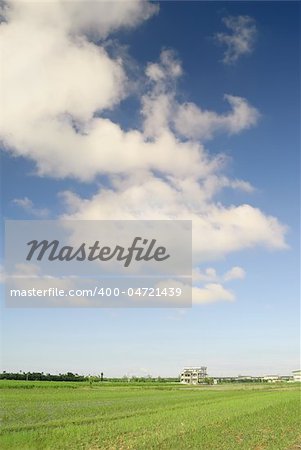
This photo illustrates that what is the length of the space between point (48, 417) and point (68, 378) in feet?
415

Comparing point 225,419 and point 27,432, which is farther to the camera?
point 225,419

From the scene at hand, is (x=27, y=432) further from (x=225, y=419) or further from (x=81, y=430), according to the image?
(x=225, y=419)

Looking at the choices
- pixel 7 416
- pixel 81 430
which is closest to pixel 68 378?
pixel 7 416

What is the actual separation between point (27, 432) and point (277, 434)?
599 inches

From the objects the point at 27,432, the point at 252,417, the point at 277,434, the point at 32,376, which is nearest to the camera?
the point at 27,432

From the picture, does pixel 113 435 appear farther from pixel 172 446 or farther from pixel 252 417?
pixel 252 417

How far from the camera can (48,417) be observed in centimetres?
3409

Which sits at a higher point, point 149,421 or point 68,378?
point 149,421

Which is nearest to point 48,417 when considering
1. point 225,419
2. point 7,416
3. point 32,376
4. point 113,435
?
point 7,416

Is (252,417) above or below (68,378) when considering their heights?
above

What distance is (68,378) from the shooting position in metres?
153

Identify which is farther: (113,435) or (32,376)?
(32,376)

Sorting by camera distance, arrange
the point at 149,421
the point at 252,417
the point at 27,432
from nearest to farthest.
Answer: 1. the point at 27,432
2. the point at 149,421
3. the point at 252,417

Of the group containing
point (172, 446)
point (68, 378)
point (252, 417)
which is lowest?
point (68, 378)
